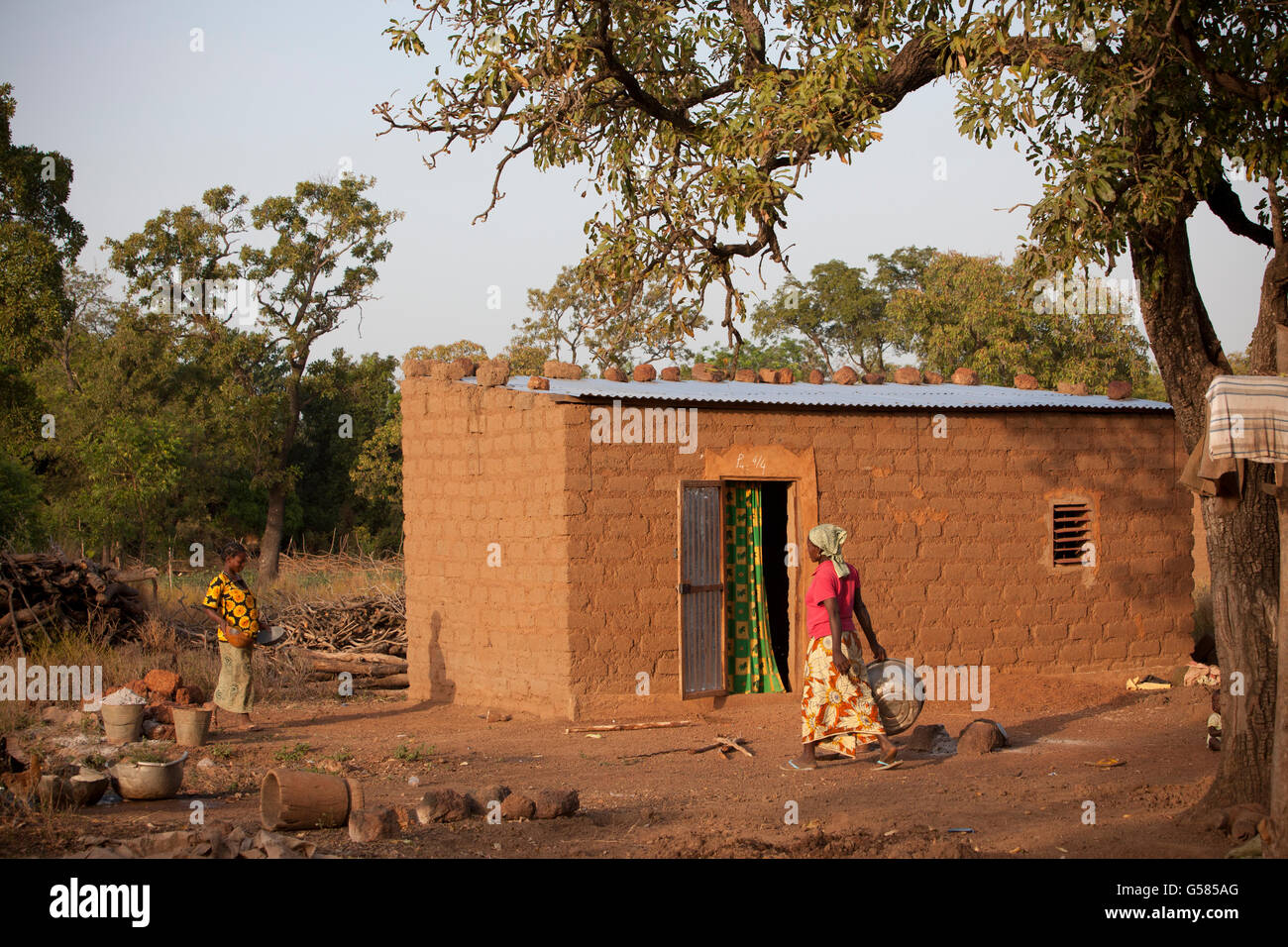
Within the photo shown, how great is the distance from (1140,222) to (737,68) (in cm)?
425

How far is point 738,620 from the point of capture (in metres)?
10.9

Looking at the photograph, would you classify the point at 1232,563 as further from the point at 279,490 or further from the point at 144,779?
the point at 279,490

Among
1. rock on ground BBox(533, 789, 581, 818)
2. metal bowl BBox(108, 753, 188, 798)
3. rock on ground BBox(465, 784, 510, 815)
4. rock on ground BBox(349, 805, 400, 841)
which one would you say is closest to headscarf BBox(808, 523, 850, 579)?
rock on ground BBox(533, 789, 581, 818)

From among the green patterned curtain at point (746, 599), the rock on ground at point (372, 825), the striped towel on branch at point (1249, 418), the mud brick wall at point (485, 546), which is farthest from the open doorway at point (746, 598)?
the striped towel on branch at point (1249, 418)

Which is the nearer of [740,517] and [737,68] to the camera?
[737,68]

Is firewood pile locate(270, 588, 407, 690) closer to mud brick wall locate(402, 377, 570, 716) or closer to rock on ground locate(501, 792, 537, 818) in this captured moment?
mud brick wall locate(402, 377, 570, 716)

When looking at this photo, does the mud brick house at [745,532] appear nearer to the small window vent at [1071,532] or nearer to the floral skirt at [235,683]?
the small window vent at [1071,532]

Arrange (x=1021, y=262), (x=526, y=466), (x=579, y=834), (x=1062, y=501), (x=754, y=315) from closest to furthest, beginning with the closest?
(x=579, y=834), (x=1021, y=262), (x=526, y=466), (x=1062, y=501), (x=754, y=315)

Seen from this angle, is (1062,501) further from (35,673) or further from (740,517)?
(35,673)

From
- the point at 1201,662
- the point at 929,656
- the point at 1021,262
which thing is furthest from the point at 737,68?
the point at 1201,662

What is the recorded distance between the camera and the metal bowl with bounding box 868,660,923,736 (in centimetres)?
814

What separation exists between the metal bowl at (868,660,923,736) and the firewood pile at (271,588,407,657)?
6.83 metres

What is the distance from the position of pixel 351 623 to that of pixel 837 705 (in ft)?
24.3
